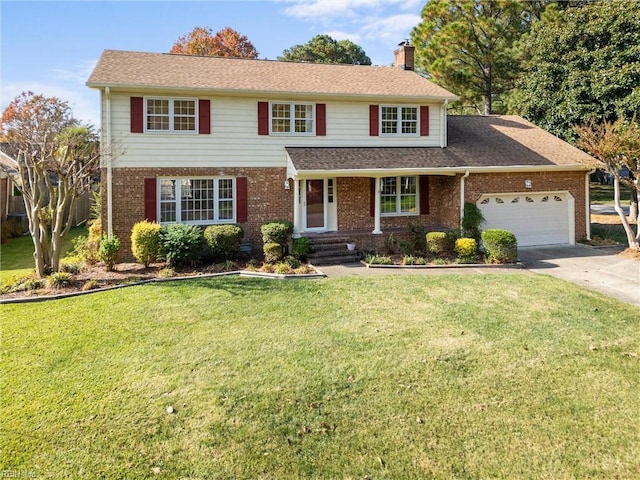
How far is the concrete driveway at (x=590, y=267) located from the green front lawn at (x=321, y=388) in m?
1.64

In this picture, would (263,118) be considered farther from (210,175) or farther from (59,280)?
(59,280)

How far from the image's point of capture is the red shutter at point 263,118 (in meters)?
14.9

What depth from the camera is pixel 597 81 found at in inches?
814

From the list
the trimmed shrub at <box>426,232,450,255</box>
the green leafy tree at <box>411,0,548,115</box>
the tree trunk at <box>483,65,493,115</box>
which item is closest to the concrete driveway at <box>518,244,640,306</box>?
the trimmed shrub at <box>426,232,450,255</box>

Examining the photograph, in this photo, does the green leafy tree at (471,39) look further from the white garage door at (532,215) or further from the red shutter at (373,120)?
the white garage door at (532,215)

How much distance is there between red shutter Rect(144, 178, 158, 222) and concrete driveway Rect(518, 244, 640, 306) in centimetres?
1172

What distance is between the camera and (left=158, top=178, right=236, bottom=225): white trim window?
1437 centimetres

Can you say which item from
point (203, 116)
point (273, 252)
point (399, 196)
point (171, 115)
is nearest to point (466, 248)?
point (399, 196)

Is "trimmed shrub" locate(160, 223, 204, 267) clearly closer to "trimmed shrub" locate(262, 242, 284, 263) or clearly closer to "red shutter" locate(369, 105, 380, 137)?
"trimmed shrub" locate(262, 242, 284, 263)

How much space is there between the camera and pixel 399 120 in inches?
649

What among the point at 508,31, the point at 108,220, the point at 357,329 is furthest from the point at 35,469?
the point at 508,31

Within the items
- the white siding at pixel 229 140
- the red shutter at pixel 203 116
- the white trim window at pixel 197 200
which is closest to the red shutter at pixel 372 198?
the white siding at pixel 229 140

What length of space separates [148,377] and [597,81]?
23.1m

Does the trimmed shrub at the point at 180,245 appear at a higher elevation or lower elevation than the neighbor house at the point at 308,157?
lower
